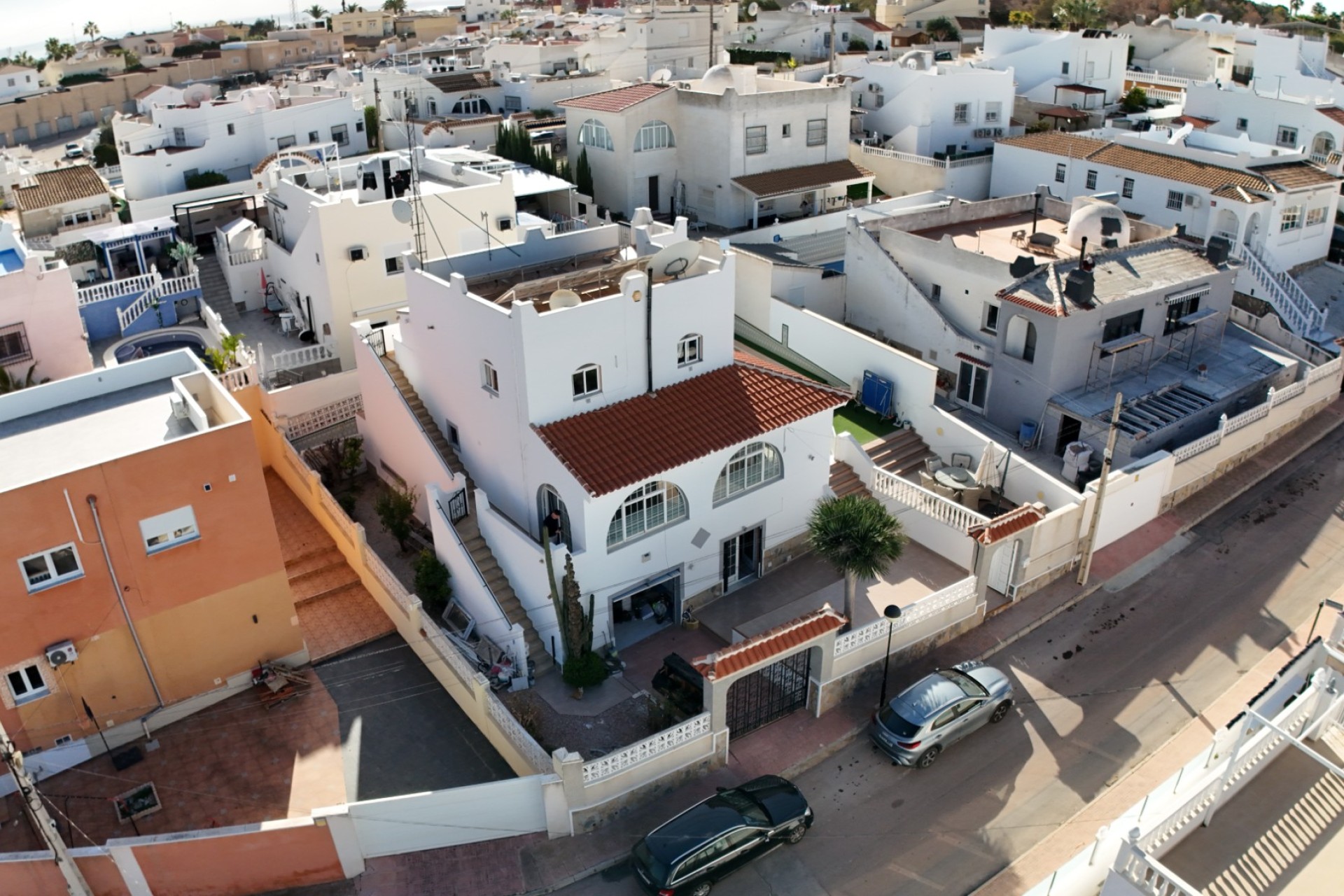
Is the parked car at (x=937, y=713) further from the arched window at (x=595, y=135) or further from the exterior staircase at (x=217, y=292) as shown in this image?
the arched window at (x=595, y=135)

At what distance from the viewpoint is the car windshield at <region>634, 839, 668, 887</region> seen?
62.3 ft

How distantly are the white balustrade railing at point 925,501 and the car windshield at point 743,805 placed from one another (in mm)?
10838

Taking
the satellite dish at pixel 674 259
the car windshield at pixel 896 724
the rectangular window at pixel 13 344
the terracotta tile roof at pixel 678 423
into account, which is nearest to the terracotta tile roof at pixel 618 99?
the satellite dish at pixel 674 259

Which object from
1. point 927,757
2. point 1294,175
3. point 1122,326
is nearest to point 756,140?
point 1122,326

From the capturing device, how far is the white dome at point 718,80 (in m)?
52.2

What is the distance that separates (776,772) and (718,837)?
326cm

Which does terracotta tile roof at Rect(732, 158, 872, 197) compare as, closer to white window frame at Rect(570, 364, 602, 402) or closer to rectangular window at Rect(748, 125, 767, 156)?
rectangular window at Rect(748, 125, 767, 156)

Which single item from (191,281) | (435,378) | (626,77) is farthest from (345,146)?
(435,378)

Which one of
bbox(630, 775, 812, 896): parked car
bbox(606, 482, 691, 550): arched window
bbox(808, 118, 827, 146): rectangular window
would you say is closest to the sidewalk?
bbox(630, 775, 812, 896): parked car

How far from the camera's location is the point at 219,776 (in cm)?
2267

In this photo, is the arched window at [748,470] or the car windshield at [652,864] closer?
the car windshield at [652,864]

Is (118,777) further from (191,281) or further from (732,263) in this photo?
(191,281)

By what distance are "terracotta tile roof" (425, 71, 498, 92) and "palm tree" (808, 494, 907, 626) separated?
54.8 m

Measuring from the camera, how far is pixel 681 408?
2633 centimetres
